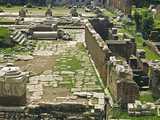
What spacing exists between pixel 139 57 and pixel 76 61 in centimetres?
1406

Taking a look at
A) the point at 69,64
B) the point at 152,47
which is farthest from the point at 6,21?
the point at 69,64

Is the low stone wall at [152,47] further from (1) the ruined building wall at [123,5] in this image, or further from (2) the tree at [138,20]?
(1) the ruined building wall at [123,5]

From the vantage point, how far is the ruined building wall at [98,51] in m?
24.7

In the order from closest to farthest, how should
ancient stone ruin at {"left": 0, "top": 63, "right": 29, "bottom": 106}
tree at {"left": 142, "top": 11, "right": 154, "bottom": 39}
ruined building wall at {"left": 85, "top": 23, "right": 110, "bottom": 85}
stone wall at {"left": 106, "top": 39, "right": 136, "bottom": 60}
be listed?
ancient stone ruin at {"left": 0, "top": 63, "right": 29, "bottom": 106} < ruined building wall at {"left": 85, "top": 23, "right": 110, "bottom": 85} < stone wall at {"left": 106, "top": 39, "right": 136, "bottom": 60} < tree at {"left": 142, "top": 11, "right": 154, "bottom": 39}

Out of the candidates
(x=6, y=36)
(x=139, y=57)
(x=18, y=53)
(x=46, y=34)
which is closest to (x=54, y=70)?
(x=18, y=53)

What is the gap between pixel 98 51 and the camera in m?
26.9

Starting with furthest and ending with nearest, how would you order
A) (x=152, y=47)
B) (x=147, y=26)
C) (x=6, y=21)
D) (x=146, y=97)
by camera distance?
(x=147, y=26)
(x=152, y=47)
(x=6, y=21)
(x=146, y=97)

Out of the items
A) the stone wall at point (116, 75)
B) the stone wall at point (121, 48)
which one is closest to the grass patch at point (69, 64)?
the stone wall at point (116, 75)

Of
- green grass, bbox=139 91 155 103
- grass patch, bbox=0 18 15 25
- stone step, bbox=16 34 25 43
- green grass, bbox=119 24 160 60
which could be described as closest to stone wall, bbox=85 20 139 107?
green grass, bbox=139 91 155 103

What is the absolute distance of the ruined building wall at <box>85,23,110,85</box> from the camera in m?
24.7

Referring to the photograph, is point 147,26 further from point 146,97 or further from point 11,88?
point 11,88

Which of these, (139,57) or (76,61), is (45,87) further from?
(139,57)

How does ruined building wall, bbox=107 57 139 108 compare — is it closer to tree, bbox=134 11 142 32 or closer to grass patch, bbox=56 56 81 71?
grass patch, bbox=56 56 81 71

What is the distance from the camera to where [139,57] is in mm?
36719
